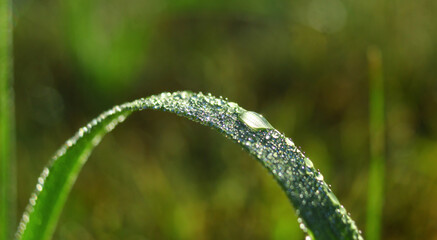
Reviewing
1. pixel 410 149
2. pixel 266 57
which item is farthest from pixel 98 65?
pixel 410 149

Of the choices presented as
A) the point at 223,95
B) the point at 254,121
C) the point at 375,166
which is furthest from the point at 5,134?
the point at 223,95

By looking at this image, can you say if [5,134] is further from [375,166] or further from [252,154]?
[375,166]

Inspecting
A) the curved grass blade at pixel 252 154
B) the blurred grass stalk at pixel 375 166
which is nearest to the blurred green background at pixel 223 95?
the blurred grass stalk at pixel 375 166

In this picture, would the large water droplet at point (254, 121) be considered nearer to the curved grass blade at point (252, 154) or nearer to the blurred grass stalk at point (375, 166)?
the curved grass blade at point (252, 154)

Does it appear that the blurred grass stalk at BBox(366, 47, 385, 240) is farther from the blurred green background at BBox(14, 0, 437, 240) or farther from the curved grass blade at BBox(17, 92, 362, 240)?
the curved grass blade at BBox(17, 92, 362, 240)

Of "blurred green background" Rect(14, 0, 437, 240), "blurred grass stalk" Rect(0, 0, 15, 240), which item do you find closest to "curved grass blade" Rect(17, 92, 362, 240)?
"blurred grass stalk" Rect(0, 0, 15, 240)

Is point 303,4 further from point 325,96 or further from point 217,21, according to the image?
point 325,96

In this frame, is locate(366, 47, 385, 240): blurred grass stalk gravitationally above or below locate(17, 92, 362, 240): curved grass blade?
above
